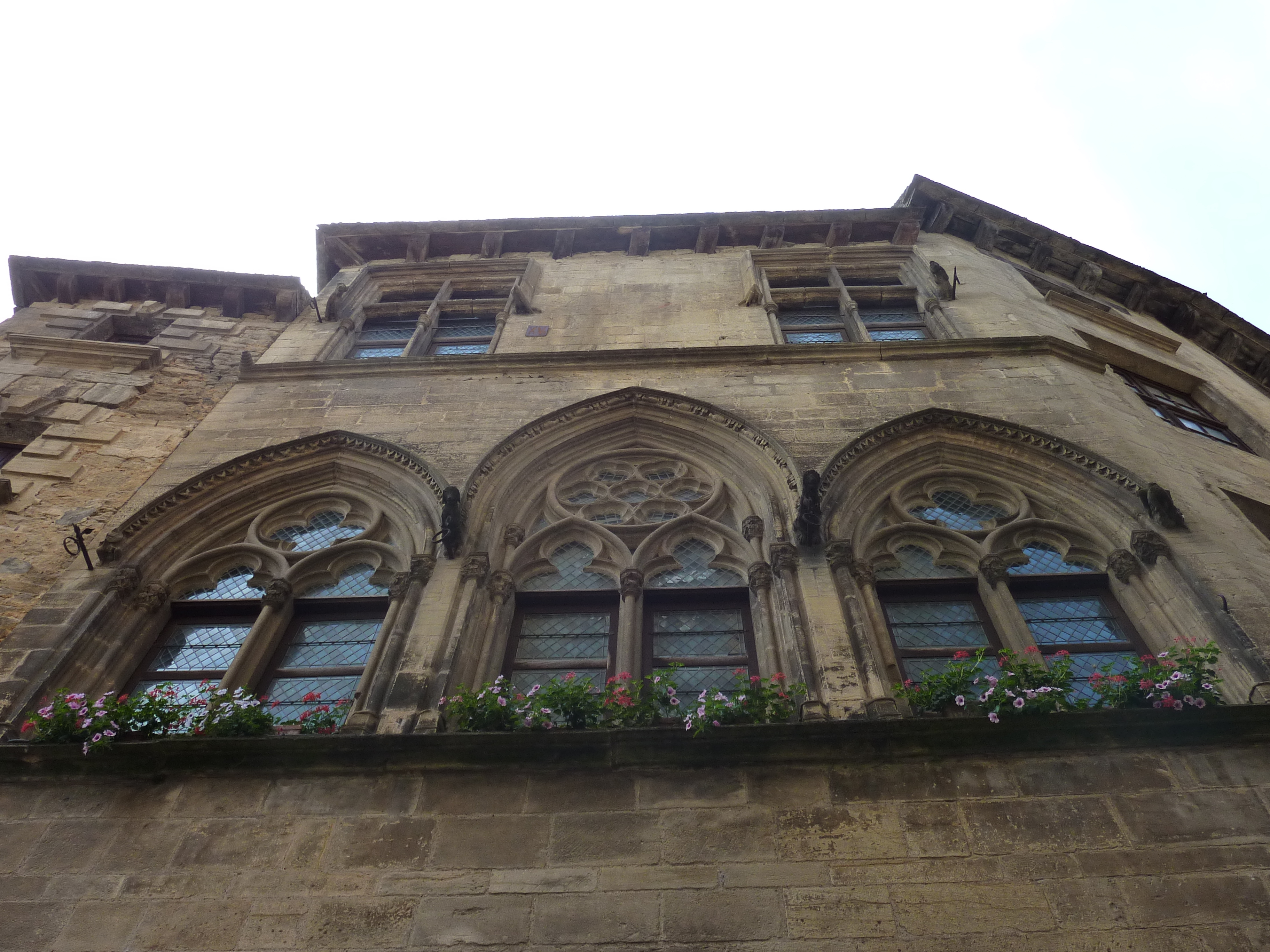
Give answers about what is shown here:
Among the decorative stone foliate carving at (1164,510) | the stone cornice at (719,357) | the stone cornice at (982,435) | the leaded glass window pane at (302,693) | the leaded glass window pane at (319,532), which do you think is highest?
the stone cornice at (719,357)

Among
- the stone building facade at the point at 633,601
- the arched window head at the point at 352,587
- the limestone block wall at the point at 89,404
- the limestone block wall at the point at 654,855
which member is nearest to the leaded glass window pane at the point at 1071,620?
the stone building facade at the point at 633,601

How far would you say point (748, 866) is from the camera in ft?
14.0

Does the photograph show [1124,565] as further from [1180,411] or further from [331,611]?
[1180,411]

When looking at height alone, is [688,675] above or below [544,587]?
below

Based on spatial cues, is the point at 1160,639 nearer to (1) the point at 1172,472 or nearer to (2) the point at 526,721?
(1) the point at 1172,472

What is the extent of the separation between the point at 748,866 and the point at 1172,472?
5.21 meters

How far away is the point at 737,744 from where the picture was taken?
4.78 meters

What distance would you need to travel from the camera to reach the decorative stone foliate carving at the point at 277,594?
666 centimetres

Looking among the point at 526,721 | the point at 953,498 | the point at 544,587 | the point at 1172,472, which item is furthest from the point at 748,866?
the point at 1172,472

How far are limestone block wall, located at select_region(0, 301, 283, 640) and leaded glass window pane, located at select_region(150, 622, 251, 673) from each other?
2.49 feet

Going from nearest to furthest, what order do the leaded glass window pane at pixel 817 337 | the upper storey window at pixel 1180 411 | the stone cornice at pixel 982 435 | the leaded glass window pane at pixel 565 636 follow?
the leaded glass window pane at pixel 565 636
the stone cornice at pixel 982 435
the upper storey window at pixel 1180 411
the leaded glass window pane at pixel 817 337

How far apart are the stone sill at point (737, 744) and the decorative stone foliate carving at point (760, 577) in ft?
5.64

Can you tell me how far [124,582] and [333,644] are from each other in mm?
1557

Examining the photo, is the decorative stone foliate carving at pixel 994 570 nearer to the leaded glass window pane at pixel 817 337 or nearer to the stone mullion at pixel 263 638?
the leaded glass window pane at pixel 817 337
